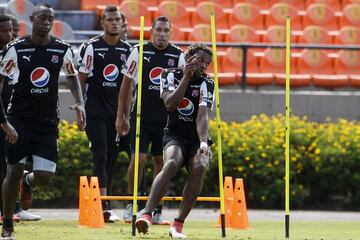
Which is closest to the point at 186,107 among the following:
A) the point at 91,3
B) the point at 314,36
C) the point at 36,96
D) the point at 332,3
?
the point at 36,96

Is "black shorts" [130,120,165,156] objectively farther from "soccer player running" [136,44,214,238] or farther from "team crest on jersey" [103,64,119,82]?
"soccer player running" [136,44,214,238]

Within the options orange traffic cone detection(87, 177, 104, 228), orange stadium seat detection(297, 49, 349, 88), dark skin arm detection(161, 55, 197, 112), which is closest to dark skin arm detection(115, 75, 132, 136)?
orange traffic cone detection(87, 177, 104, 228)

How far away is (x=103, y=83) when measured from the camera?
14.5 metres

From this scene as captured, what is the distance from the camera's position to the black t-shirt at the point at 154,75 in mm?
13766

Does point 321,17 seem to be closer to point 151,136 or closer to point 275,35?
point 275,35

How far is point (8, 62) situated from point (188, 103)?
1787 millimetres

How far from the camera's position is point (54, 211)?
55.9 feet

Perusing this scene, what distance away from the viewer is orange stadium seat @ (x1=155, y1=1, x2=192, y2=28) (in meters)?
22.8

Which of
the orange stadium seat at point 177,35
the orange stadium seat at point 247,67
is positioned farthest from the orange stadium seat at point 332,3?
the orange stadium seat at point 247,67

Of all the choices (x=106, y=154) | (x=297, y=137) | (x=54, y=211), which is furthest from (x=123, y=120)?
(x=297, y=137)

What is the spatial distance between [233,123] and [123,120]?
5.99m

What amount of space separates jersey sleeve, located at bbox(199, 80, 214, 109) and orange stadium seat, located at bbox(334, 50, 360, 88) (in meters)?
9.66

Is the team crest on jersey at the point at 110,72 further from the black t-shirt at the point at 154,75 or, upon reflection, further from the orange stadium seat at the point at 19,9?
the orange stadium seat at the point at 19,9

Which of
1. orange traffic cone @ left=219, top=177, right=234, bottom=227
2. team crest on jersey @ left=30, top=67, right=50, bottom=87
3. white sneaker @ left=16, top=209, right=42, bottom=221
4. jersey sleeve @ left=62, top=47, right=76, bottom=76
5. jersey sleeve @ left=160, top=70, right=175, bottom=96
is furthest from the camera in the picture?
white sneaker @ left=16, top=209, right=42, bottom=221
